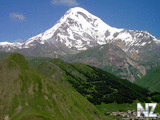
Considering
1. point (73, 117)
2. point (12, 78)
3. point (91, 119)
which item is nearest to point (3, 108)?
point (12, 78)

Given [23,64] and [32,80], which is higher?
[23,64]

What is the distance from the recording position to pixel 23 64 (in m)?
173

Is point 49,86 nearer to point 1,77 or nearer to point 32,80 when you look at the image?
point 32,80

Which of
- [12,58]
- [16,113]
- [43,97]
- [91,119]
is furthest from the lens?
[91,119]

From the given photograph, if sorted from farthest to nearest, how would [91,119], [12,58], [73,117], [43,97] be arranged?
[91,119]
[12,58]
[73,117]
[43,97]

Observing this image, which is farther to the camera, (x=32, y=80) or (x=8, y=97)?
(x=32, y=80)

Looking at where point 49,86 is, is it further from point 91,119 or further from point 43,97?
point 91,119

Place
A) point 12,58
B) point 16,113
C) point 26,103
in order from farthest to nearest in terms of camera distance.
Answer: point 12,58 < point 26,103 < point 16,113

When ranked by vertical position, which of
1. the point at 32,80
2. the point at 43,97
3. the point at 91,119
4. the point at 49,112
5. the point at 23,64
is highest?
the point at 23,64

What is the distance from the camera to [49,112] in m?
136

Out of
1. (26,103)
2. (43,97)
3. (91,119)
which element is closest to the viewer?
(26,103)

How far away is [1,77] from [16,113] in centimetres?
3819

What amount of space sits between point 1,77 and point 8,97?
21565mm

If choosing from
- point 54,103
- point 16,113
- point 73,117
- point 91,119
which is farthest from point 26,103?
point 91,119
